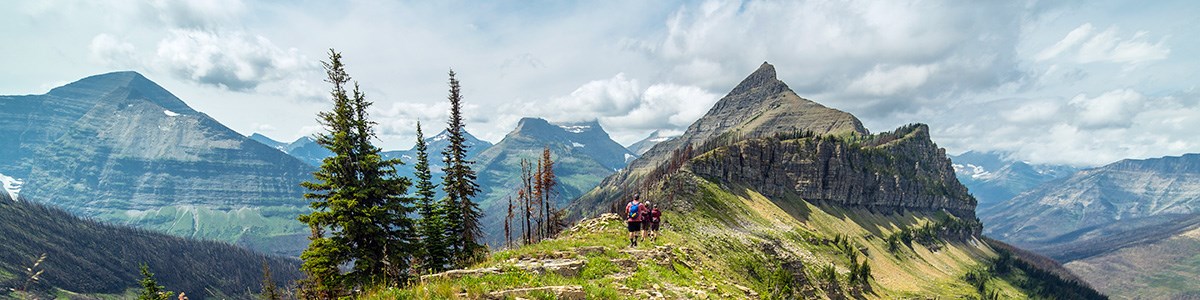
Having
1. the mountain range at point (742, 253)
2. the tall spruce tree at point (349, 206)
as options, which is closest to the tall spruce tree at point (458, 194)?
the mountain range at point (742, 253)

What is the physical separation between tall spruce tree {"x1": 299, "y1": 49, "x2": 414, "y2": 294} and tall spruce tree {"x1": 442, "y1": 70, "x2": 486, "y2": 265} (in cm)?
1405

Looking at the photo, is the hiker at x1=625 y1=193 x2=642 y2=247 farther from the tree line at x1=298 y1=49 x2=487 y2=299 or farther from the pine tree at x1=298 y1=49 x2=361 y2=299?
the pine tree at x1=298 y1=49 x2=361 y2=299

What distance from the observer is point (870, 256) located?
13900cm

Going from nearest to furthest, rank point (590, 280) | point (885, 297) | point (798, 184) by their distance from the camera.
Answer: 1. point (590, 280)
2. point (885, 297)
3. point (798, 184)

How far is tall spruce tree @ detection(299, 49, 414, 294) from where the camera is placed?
93.6 ft

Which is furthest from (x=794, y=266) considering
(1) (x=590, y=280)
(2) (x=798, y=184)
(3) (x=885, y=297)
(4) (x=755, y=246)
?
(2) (x=798, y=184)

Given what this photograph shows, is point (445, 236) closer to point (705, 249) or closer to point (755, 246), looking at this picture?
point (705, 249)

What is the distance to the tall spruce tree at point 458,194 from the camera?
45438 millimetres

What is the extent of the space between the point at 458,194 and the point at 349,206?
60.9 feet

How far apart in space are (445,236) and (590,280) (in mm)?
28195

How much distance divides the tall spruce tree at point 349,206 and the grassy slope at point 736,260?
9.92 metres

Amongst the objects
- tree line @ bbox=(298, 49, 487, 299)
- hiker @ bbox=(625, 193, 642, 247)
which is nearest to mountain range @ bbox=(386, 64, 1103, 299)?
hiker @ bbox=(625, 193, 642, 247)

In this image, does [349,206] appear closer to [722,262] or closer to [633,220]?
[633,220]

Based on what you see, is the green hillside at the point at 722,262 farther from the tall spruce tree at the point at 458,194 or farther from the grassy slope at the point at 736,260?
the tall spruce tree at the point at 458,194
